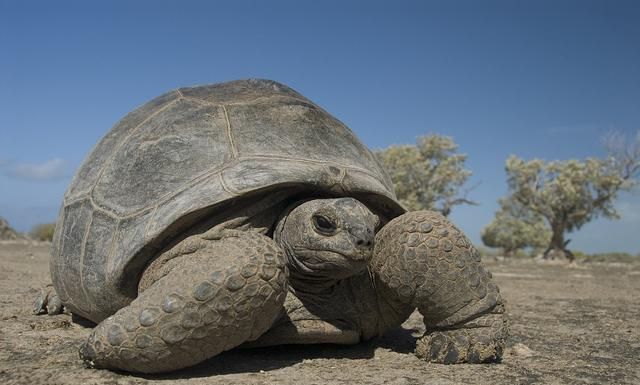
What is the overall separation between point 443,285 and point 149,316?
150cm

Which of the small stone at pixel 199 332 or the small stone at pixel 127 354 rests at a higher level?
the small stone at pixel 199 332

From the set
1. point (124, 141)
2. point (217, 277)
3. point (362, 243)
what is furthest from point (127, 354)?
point (124, 141)

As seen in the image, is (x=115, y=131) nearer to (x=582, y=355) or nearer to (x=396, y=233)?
(x=396, y=233)

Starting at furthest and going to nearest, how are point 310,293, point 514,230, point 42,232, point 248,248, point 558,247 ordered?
point 514,230, point 558,247, point 42,232, point 310,293, point 248,248

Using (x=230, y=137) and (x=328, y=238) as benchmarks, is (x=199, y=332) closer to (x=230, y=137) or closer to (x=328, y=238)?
(x=328, y=238)

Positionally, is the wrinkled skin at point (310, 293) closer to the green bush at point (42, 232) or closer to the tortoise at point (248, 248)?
the tortoise at point (248, 248)

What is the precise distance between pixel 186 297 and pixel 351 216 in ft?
2.87

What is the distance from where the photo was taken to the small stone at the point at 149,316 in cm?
256

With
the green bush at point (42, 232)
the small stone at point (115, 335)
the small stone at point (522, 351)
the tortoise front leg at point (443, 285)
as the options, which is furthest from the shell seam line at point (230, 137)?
the green bush at point (42, 232)

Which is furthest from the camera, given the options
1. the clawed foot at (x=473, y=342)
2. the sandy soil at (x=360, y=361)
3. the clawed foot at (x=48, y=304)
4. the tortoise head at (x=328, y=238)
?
the clawed foot at (x=48, y=304)

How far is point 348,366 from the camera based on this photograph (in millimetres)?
3238

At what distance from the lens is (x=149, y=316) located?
2.57 metres

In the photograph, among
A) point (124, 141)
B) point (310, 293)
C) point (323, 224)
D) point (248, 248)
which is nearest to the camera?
point (248, 248)

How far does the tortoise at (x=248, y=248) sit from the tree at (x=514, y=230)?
31.8m
